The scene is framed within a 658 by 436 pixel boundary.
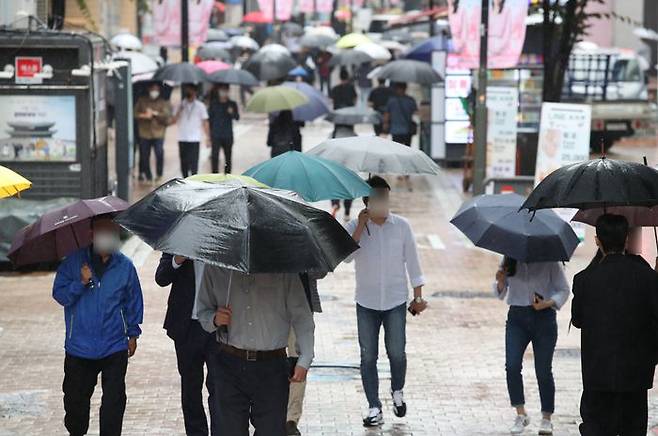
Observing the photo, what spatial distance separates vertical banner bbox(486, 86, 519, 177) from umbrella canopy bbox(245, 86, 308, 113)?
2670 mm

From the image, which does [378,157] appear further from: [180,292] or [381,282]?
[180,292]

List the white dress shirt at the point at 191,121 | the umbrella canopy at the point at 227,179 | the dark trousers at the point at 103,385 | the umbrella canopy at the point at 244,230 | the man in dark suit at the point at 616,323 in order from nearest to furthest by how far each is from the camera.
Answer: the umbrella canopy at the point at 244,230, the man in dark suit at the point at 616,323, the umbrella canopy at the point at 227,179, the dark trousers at the point at 103,385, the white dress shirt at the point at 191,121

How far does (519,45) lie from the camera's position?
67.5 ft

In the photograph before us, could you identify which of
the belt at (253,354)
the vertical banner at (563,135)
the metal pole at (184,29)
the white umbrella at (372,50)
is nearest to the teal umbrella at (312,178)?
the belt at (253,354)

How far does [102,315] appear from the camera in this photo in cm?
850

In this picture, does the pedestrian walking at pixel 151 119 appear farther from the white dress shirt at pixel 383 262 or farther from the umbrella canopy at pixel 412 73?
the white dress shirt at pixel 383 262

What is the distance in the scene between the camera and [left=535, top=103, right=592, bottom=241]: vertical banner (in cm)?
1753

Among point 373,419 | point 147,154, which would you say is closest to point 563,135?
point 373,419

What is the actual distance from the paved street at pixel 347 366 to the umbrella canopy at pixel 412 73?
8.48 m

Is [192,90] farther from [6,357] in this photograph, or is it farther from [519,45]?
[6,357]

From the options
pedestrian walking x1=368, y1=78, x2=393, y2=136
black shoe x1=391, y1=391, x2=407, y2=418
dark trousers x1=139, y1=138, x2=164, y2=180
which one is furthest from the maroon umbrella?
pedestrian walking x1=368, y1=78, x2=393, y2=136

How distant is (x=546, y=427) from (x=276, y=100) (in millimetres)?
10493

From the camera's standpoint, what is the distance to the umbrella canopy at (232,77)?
26.6 m

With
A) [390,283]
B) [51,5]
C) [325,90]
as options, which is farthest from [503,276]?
[325,90]
